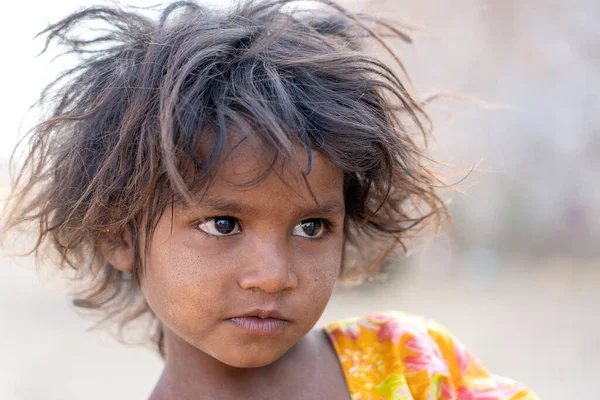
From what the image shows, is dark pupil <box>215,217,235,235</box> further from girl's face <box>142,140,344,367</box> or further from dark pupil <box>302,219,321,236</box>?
dark pupil <box>302,219,321,236</box>

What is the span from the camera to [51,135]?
1513 millimetres

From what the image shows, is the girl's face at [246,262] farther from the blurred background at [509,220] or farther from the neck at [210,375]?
the blurred background at [509,220]

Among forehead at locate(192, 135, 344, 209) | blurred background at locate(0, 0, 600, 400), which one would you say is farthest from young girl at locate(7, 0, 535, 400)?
blurred background at locate(0, 0, 600, 400)

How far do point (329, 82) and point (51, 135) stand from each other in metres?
0.59

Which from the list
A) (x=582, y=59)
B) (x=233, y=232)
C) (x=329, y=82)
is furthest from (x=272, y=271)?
(x=582, y=59)

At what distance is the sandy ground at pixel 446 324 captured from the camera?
354 centimetres

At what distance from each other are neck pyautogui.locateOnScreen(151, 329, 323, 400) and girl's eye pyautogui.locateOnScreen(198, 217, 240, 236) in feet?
0.97

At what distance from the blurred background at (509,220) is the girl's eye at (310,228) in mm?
2705

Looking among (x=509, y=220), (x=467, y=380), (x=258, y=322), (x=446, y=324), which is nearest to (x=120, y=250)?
(x=258, y=322)

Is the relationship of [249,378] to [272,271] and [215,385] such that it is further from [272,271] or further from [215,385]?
[272,271]

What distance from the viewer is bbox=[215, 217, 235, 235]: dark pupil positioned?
1241 mm

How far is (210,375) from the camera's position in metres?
1.41

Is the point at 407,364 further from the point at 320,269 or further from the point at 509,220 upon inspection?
the point at 509,220

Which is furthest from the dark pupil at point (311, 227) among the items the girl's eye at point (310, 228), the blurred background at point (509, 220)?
the blurred background at point (509, 220)
